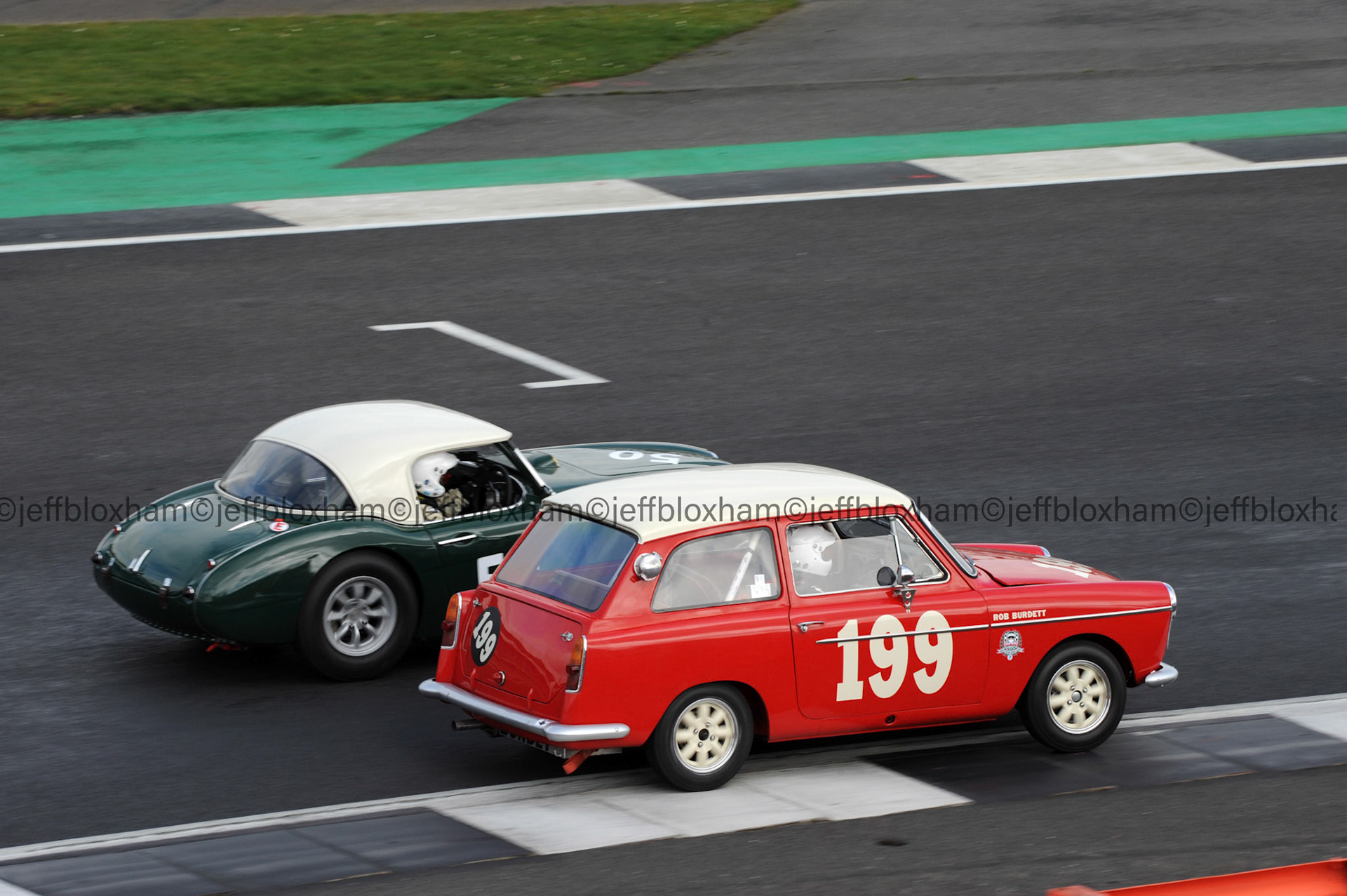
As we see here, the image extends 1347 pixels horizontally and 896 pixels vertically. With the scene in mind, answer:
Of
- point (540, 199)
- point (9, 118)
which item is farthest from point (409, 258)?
point (9, 118)

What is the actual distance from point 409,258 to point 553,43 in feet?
32.9

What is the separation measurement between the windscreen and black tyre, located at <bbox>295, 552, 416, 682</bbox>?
0.47m

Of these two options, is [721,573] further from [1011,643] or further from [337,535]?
[337,535]

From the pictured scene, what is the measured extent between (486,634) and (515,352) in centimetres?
766

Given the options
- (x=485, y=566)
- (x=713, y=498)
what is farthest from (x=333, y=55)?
(x=713, y=498)

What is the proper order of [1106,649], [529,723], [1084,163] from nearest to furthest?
1. [529,723]
2. [1106,649]
3. [1084,163]

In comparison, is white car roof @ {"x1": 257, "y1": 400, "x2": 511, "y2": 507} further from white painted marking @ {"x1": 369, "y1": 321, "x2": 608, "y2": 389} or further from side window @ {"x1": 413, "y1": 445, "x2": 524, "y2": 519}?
white painted marking @ {"x1": 369, "y1": 321, "x2": 608, "y2": 389}

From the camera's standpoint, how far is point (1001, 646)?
8.11 metres

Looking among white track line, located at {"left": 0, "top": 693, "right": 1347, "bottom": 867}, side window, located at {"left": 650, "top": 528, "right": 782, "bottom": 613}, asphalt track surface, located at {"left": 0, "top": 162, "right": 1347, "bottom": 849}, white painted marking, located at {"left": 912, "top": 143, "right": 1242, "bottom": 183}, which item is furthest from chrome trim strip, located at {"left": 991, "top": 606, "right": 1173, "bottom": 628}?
white painted marking, located at {"left": 912, "top": 143, "right": 1242, "bottom": 183}

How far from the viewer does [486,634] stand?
26.3ft

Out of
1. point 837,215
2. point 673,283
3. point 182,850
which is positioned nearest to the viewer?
point 182,850

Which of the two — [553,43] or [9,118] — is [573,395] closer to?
[9,118]

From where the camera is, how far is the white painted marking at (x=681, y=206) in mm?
18234

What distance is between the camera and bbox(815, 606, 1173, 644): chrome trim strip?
7.87 meters
